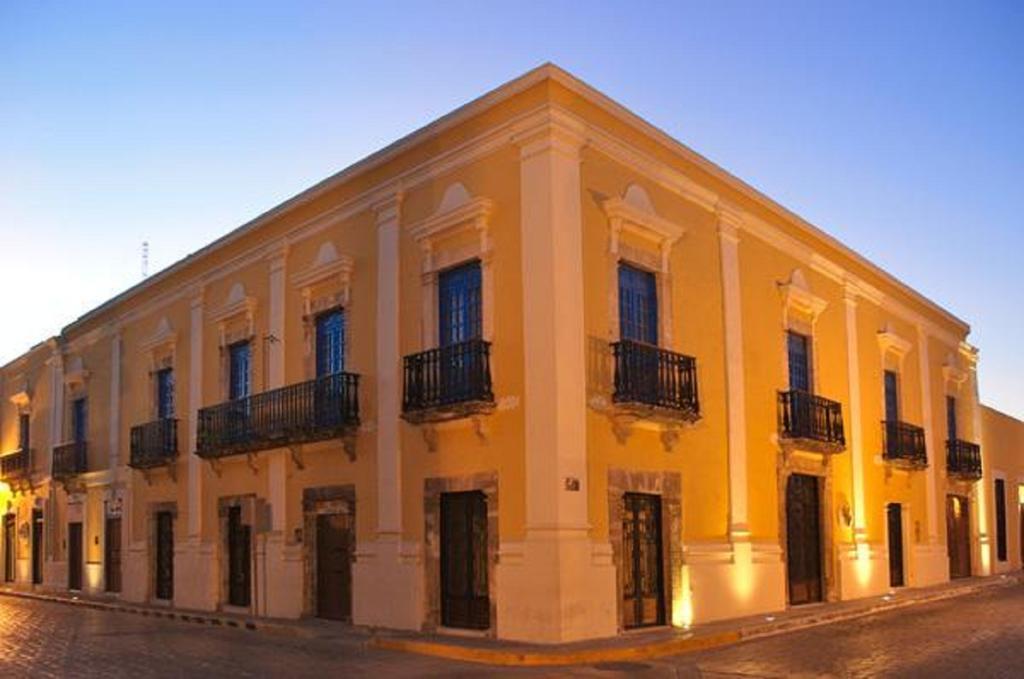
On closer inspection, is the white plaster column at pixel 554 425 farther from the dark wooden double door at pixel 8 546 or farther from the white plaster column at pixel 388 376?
the dark wooden double door at pixel 8 546

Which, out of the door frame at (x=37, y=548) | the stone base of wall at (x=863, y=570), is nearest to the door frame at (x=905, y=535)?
the stone base of wall at (x=863, y=570)

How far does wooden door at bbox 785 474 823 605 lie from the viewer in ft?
61.9

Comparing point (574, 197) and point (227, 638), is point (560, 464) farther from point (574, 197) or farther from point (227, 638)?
point (227, 638)

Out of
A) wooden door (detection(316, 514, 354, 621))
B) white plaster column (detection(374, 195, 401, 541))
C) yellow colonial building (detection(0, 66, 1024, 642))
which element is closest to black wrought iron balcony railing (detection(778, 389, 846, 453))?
yellow colonial building (detection(0, 66, 1024, 642))

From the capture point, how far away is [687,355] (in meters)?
15.9

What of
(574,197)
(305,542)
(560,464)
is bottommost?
(305,542)

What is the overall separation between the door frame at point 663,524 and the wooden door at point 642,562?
8cm

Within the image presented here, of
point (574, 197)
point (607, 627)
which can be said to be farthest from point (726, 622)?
point (574, 197)

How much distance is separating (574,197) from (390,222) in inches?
143

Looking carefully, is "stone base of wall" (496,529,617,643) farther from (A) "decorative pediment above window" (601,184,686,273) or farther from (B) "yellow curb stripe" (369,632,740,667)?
(A) "decorative pediment above window" (601,184,686,273)

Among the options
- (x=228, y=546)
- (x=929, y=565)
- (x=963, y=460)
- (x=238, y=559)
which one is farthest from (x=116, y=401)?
(x=963, y=460)

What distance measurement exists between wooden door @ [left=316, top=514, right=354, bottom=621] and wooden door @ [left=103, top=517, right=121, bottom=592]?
9241 mm

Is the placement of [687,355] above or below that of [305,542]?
above

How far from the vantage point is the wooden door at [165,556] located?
22195 millimetres
